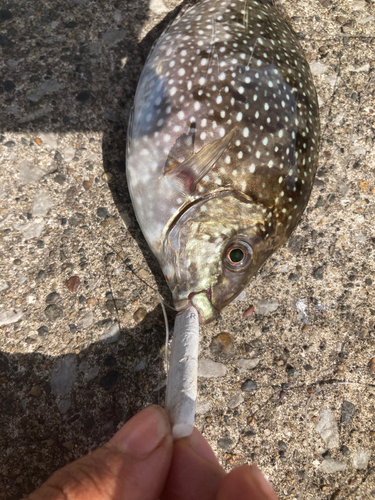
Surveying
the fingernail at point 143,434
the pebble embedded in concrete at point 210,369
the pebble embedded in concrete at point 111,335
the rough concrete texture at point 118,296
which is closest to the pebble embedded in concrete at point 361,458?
the rough concrete texture at point 118,296

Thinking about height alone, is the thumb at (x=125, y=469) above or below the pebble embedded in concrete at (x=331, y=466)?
above

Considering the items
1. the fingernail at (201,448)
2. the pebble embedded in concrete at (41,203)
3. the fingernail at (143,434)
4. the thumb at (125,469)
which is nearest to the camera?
the thumb at (125,469)

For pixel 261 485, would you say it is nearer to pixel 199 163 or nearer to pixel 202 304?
pixel 202 304

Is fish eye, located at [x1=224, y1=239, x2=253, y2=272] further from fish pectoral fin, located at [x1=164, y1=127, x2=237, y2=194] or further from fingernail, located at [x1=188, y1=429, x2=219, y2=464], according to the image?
fingernail, located at [x1=188, y1=429, x2=219, y2=464]

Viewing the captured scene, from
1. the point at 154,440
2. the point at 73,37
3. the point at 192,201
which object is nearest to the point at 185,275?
the point at 192,201

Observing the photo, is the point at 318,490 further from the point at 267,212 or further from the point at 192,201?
the point at 192,201

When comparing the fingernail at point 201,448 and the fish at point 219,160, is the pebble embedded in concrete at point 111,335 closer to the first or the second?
the fish at point 219,160

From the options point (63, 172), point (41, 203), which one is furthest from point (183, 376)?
point (63, 172)
